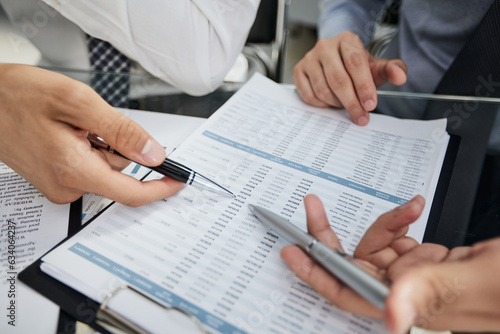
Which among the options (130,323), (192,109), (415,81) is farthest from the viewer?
(415,81)

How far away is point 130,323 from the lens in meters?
0.28

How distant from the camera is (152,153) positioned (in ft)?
1.16

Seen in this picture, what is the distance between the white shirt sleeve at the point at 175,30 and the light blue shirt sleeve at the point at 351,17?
10.3 inches

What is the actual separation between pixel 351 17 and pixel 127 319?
73 centimetres

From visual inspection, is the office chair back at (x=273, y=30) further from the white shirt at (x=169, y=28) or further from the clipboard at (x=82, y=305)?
the clipboard at (x=82, y=305)

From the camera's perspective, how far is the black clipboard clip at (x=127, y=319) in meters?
0.27

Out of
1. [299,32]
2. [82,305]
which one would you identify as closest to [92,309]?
[82,305]

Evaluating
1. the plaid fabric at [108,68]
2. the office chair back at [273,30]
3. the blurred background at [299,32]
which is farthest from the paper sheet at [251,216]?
the blurred background at [299,32]

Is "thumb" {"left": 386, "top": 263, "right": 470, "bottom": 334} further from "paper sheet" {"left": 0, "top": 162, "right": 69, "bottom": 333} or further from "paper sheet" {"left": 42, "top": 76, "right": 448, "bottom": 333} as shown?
"paper sheet" {"left": 0, "top": 162, "right": 69, "bottom": 333}

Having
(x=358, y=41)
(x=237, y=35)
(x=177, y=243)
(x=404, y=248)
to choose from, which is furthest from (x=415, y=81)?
(x=177, y=243)

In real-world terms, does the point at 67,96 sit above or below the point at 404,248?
above

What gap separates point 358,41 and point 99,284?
1.75ft

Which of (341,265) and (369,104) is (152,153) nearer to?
(341,265)

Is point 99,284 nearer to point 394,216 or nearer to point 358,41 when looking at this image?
point 394,216
